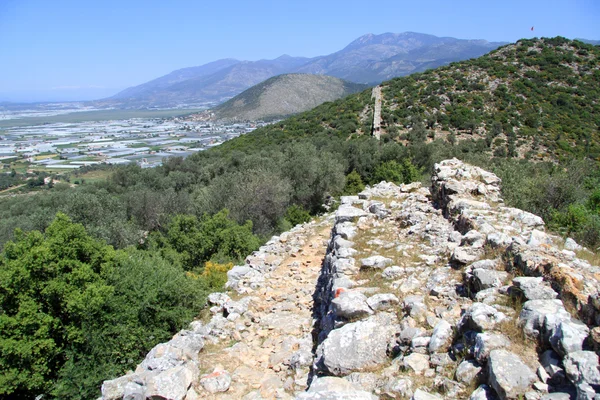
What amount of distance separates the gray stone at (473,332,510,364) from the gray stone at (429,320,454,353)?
1.73 feet

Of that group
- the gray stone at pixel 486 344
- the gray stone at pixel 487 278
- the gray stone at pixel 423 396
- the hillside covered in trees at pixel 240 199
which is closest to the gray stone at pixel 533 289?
the gray stone at pixel 487 278

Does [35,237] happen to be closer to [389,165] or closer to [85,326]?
[85,326]

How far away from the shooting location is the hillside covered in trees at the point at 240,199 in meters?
8.91

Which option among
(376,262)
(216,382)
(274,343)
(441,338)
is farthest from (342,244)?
(441,338)

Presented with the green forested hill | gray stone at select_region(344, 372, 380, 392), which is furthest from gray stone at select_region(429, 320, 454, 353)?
the green forested hill

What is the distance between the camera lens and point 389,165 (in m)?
29.8

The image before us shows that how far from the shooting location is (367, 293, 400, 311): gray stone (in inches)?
257

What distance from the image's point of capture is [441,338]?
521cm

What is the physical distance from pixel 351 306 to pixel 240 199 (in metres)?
17.9

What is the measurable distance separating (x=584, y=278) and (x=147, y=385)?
22.9 ft

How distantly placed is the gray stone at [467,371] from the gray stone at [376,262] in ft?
11.9

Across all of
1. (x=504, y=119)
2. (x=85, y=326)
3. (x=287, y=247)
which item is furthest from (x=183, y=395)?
(x=504, y=119)

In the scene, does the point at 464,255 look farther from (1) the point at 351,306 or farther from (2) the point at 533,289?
(1) the point at 351,306

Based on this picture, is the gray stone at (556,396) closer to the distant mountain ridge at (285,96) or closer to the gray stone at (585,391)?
the gray stone at (585,391)
